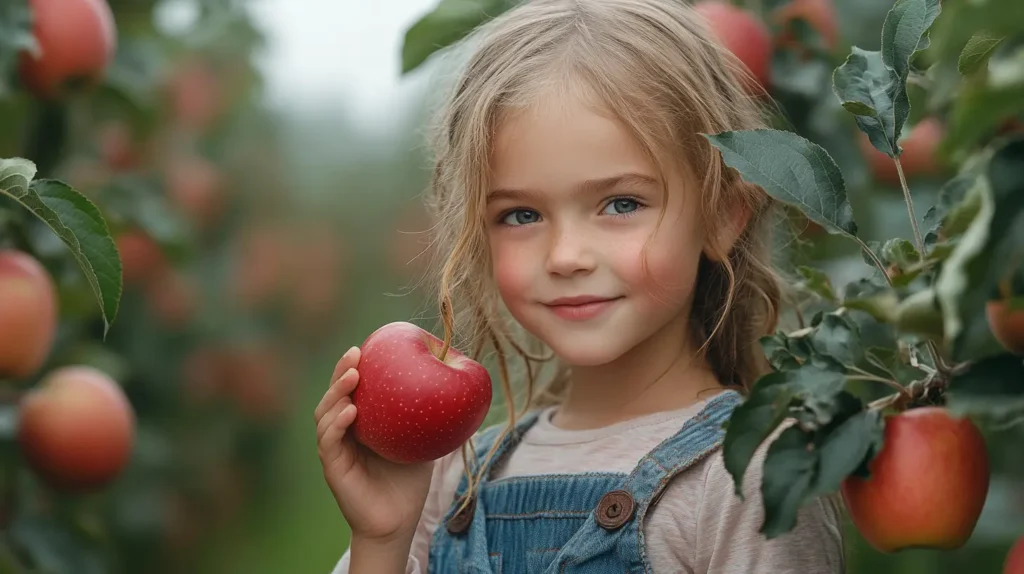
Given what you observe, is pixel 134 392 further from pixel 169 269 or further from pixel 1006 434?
pixel 1006 434

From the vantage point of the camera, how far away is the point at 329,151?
4.61 m

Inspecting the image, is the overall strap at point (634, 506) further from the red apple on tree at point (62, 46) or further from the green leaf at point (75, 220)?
the red apple on tree at point (62, 46)

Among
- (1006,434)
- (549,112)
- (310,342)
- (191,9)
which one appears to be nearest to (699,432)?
(549,112)

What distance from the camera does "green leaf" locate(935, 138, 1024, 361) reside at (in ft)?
2.25

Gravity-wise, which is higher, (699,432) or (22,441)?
(699,432)

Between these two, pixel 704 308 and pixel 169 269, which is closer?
pixel 704 308

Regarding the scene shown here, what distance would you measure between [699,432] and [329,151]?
354 centimetres

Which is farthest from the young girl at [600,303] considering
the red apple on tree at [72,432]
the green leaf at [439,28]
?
the red apple on tree at [72,432]

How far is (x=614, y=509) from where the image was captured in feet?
3.95

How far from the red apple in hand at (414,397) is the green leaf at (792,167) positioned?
354mm

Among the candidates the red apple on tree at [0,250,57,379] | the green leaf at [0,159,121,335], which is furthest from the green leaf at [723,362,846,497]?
the red apple on tree at [0,250,57,379]

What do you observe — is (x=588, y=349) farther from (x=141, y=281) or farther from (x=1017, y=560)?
(x=141, y=281)

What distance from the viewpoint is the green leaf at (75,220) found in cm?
104

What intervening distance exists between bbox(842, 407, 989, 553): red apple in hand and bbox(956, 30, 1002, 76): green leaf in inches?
10.0
